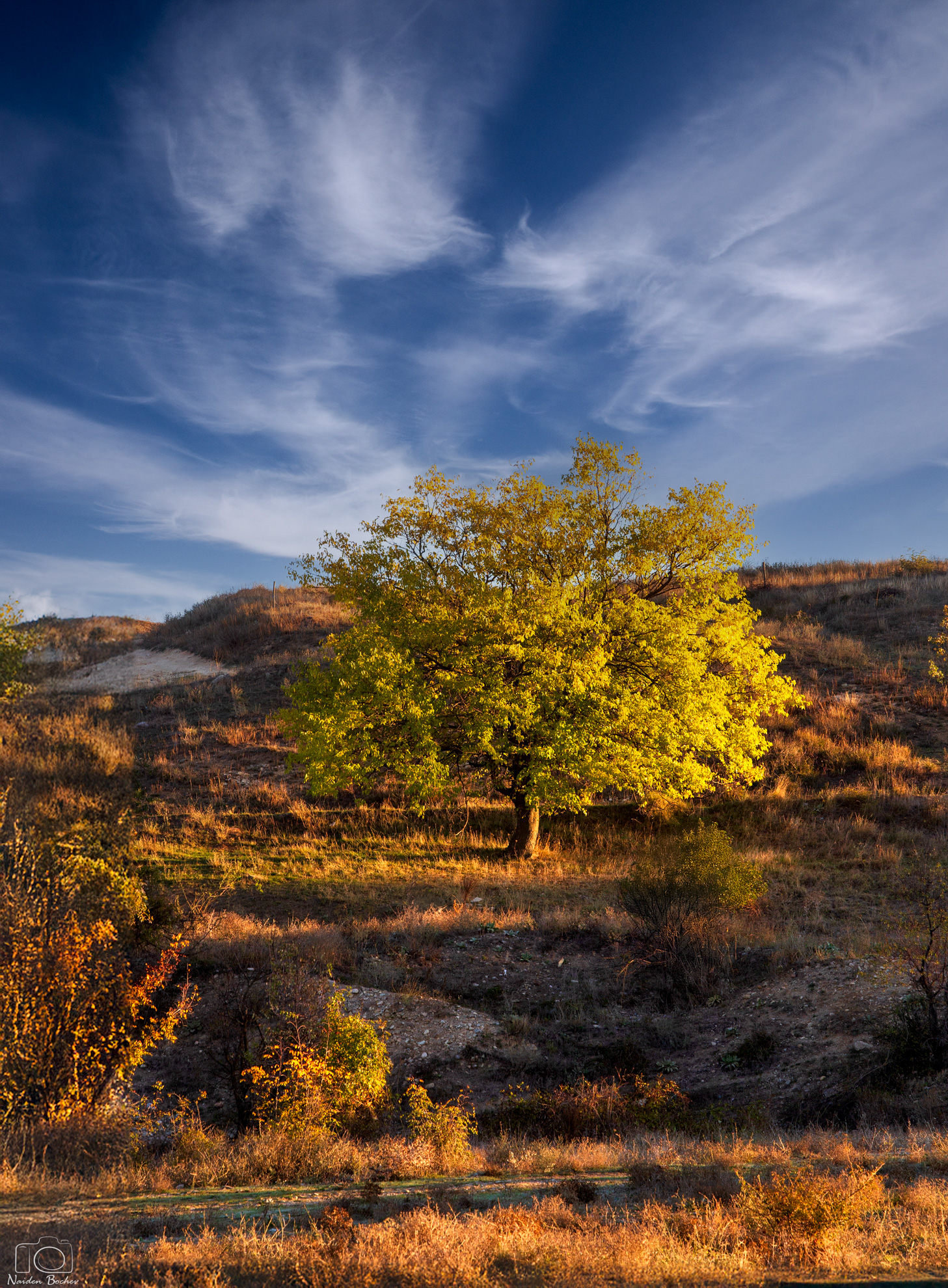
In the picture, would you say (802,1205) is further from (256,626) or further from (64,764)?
(256,626)

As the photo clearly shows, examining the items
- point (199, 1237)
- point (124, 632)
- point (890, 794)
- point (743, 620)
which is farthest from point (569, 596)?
point (124, 632)

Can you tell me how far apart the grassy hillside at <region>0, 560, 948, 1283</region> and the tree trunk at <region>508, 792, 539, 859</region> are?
0.57 m

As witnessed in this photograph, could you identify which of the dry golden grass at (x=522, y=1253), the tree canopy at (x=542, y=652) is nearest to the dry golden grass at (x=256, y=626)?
the tree canopy at (x=542, y=652)

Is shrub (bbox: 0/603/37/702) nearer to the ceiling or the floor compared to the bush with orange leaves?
nearer to the ceiling

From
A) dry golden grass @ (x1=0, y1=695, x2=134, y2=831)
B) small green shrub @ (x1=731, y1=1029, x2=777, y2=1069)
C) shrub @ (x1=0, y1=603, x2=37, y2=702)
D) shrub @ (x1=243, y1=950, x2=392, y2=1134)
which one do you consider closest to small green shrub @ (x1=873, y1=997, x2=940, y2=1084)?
small green shrub @ (x1=731, y1=1029, x2=777, y2=1069)

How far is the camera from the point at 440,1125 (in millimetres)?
8023

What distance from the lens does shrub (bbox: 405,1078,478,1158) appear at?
761cm

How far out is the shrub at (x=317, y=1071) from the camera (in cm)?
854

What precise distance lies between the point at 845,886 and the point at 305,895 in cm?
1373

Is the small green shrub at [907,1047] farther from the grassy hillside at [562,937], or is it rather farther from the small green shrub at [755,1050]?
the small green shrub at [755,1050]

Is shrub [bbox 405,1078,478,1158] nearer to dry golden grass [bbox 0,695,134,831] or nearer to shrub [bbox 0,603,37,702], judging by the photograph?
dry golden grass [bbox 0,695,134,831]

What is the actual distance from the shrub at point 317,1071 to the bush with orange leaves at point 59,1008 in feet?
4.74

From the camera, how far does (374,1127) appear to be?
888 centimetres

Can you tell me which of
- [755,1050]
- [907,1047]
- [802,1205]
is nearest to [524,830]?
[755,1050]
